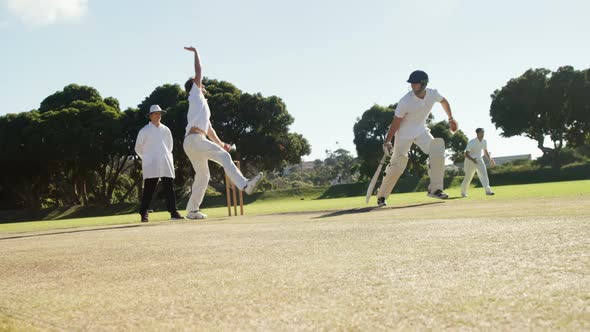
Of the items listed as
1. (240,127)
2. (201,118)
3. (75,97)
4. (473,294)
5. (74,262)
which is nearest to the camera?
(473,294)

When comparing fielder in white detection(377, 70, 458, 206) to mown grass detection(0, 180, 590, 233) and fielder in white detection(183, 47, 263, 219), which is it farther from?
fielder in white detection(183, 47, 263, 219)

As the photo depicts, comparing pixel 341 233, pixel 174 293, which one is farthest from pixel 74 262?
pixel 341 233

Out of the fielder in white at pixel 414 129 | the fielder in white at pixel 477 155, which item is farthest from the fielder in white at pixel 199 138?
the fielder in white at pixel 477 155

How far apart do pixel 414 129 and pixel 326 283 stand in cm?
810

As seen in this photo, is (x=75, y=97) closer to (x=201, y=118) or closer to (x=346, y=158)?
(x=201, y=118)

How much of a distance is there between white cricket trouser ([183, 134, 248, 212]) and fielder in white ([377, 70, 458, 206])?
2544mm

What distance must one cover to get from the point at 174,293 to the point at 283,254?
4.54 ft

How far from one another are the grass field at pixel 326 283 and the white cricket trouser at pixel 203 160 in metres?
4.60

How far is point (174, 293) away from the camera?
9.27 feet

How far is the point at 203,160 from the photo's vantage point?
10.6 m

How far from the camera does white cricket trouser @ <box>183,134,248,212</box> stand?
9.76 m

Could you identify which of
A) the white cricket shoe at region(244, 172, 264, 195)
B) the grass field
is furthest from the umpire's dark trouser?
the grass field

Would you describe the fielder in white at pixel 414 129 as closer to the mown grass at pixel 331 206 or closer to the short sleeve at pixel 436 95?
the short sleeve at pixel 436 95

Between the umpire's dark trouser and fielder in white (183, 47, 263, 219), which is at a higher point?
fielder in white (183, 47, 263, 219)
